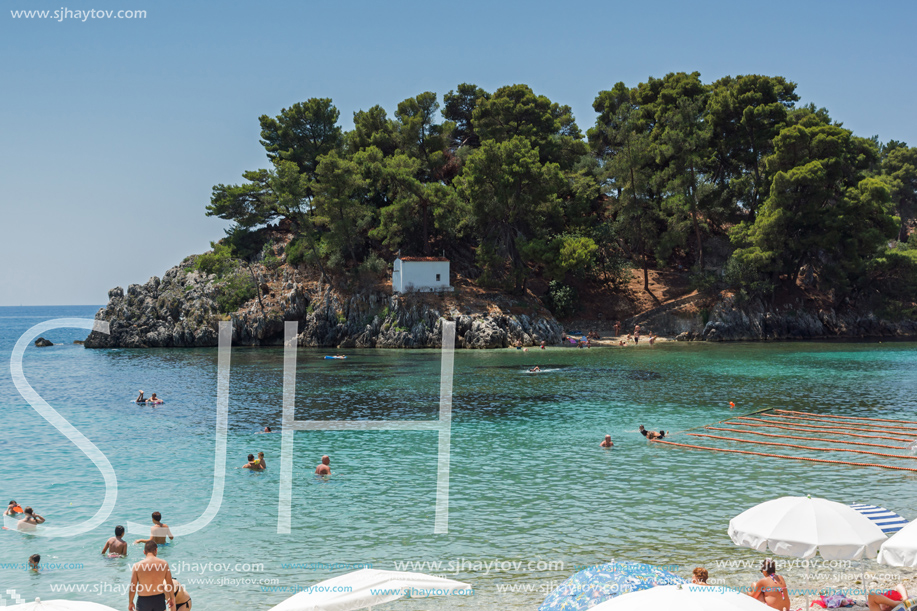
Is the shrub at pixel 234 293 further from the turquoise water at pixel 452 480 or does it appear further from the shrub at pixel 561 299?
the shrub at pixel 561 299

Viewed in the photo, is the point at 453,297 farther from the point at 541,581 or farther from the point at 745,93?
the point at 541,581

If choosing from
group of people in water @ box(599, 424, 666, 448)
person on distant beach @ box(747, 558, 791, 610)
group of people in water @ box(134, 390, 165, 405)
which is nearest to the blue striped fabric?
person on distant beach @ box(747, 558, 791, 610)

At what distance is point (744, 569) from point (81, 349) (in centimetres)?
8233

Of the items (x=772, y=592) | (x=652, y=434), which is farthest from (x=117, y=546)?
(x=652, y=434)

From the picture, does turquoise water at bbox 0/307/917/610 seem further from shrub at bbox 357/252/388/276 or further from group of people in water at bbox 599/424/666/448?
shrub at bbox 357/252/388/276

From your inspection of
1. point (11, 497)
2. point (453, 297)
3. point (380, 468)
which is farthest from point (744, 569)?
point (453, 297)

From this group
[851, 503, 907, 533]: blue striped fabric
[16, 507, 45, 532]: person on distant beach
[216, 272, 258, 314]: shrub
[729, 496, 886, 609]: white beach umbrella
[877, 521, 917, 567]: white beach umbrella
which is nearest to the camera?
[877, 521, 917, 567]: white beach umbrella

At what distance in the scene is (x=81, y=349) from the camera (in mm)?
77250

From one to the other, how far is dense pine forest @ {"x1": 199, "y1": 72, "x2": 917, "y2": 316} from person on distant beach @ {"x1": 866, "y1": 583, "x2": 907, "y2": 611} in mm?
57426

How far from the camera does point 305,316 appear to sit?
71000 millimetres

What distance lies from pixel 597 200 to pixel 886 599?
2952 inches

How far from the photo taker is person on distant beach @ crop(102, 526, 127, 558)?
46.0 ft

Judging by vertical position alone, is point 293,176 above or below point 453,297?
above

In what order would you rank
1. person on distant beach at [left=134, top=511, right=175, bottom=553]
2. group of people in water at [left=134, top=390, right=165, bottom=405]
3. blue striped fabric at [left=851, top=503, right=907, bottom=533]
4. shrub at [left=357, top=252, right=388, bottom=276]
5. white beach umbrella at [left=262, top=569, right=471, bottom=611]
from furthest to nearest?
shrub at [left=357, top=252, right=388, bottom=276] < group of people in water at [left=134, top=390, right=165, bottom=405] < person on distant beach at [left=134, top=511, right=175, bottom=553] < blue striped fabric at [left=851, top=503, right=907, bottom=533] < white beach umbrella at [left=262, top=569, right=471, bottom=611]
